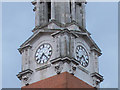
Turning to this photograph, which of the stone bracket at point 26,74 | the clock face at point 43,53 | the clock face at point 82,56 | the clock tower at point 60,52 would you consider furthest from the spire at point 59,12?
the stone bracket at point 26,74

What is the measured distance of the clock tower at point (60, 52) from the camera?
5000 centimetres

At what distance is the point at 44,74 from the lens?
167ft

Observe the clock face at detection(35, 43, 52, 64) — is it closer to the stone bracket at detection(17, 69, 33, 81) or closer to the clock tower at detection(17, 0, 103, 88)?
the clock tower at detection(17, 0, 103, 88)

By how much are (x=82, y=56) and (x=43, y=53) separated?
316cm

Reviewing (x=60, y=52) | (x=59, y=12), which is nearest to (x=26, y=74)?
(x=60, y=52)

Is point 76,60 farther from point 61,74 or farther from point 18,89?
point 18,89

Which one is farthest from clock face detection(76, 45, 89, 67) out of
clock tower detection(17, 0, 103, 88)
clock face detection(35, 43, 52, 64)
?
→ clock face detection(35, 43, 52, 64)

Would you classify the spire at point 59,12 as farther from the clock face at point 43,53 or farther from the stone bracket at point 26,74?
the stone bracket at point 26,74

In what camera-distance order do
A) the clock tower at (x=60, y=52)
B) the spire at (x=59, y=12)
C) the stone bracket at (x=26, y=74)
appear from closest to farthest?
1. the clock tower at (x=60, y=52)
2. the stone bracket at (x=26, y=74)
3. the spire at (x=59, y=12)

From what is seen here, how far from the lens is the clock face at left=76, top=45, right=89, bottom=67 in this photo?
170 feet

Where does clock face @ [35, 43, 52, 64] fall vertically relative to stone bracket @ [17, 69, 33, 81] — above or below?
above

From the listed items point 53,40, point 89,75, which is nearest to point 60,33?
point 53,40

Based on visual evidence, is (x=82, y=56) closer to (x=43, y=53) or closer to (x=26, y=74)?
(x=43, y=53)

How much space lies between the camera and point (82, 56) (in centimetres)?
5222
